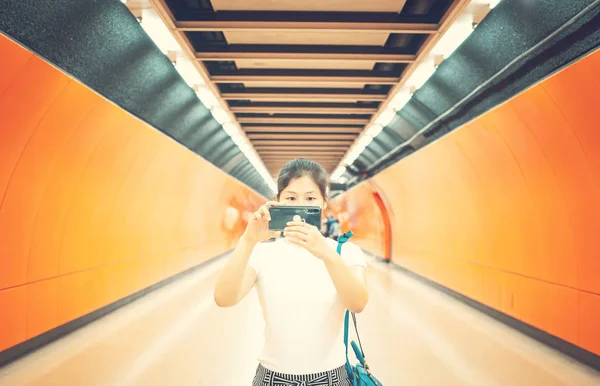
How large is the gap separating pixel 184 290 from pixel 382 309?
5.57m

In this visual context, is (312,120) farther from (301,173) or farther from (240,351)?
(301,173)

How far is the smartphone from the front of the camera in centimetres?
186

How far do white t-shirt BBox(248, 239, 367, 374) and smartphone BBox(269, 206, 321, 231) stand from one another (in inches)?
6.3

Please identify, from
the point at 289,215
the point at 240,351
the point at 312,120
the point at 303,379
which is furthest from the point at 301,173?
the point at 312,120

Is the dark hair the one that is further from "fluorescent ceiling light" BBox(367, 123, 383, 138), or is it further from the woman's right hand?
"fluorescent ceiling light" BBox(367, 123, 383, 138)

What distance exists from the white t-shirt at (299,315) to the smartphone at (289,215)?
0.52 feet

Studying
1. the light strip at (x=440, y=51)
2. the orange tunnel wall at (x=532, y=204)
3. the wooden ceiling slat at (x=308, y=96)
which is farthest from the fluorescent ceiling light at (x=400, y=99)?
the orange tunnel wall at (x=532, y=204)

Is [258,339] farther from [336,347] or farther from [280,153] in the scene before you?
[280,153]

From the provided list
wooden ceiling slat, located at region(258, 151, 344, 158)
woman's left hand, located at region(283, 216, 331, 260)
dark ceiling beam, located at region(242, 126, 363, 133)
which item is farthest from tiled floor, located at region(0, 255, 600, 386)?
wooden ceiling slat, located at region(258, 151, 344, 158)

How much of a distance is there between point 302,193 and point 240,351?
4.41m

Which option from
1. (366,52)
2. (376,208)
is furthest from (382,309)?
(376,208)

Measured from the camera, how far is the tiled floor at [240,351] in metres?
4.61

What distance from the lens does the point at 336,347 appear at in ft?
5.70

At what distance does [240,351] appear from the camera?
555cm
